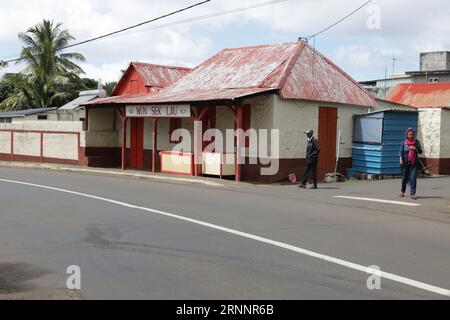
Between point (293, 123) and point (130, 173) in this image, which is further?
point (130, 173)

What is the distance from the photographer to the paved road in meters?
6.35

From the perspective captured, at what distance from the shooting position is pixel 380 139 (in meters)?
21.7

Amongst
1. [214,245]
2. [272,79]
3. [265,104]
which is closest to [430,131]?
[272,79]

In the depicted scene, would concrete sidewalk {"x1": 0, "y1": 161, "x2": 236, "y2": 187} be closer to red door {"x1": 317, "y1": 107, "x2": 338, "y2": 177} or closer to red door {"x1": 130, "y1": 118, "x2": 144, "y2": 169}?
red door {"x1": 130, "y1": 118, "x2": 144, "y2": 169}

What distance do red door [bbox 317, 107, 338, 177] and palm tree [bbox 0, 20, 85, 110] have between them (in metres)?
30.4

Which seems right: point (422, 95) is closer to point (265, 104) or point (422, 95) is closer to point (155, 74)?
point (155, 74)

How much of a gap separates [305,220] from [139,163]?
17.4m

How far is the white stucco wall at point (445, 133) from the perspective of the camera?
Answer: 23.6 m

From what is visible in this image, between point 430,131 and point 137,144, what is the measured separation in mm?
13145

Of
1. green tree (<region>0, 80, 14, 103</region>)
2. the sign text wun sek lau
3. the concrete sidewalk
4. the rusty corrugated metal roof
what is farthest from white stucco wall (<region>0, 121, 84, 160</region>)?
green tree (<region>0, 80, 14, 103</region>)

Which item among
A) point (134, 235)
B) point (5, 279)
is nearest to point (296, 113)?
point (134, 235)

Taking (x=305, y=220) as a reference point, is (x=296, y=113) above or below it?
above
